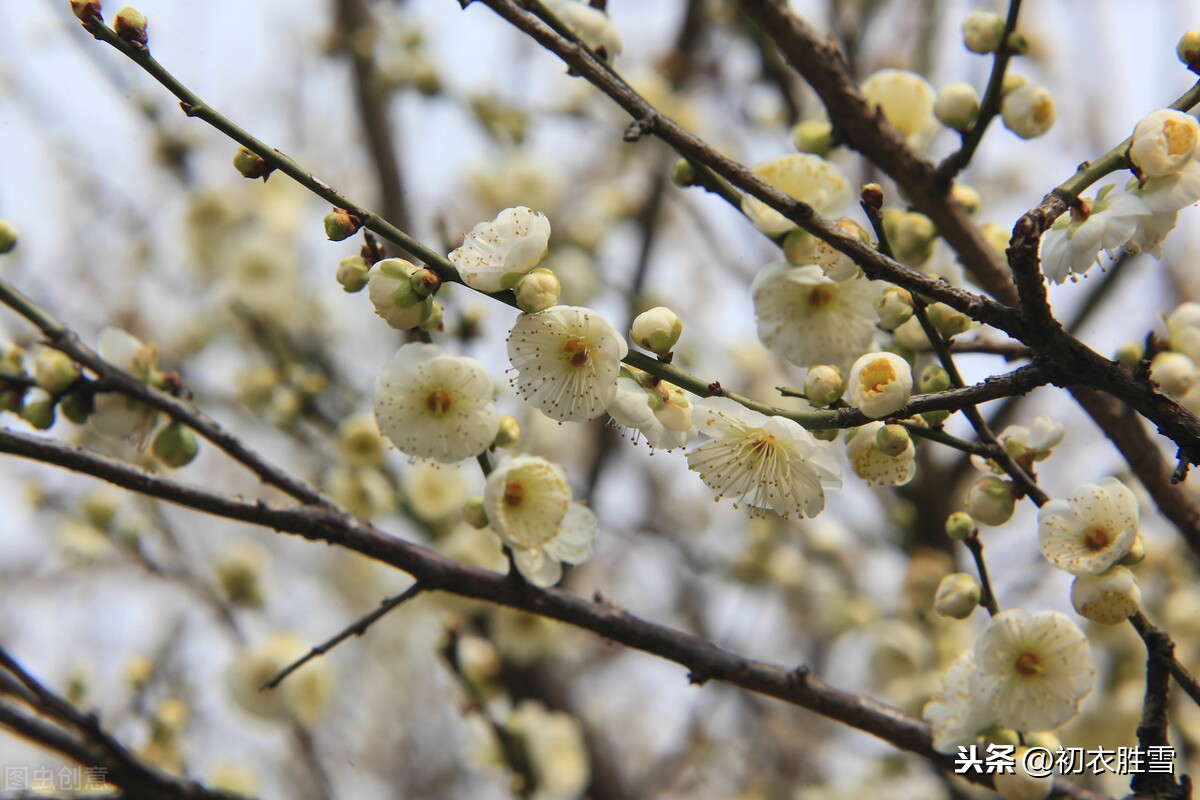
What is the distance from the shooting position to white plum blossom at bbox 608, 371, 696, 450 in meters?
1.54

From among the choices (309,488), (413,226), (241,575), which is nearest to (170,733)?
Result: (241,575)

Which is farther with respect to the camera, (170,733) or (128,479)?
(170,733)

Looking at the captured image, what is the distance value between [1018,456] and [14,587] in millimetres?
7592

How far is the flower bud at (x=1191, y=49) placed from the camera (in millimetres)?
1562

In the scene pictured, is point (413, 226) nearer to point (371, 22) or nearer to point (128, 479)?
point (371, 22)

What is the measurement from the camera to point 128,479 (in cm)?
166

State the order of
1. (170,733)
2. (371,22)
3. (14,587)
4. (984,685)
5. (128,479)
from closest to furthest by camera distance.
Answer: (128,479) → (984,685) → (170,733) → (371,22) → (14,587)

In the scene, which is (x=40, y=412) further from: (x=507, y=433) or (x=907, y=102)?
(x=907, y=102)

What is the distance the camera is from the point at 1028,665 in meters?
1.77

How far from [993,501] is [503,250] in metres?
0.89

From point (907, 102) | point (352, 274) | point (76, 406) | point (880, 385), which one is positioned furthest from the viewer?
point (907, 102)

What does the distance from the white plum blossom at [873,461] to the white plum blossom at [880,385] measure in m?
0.20

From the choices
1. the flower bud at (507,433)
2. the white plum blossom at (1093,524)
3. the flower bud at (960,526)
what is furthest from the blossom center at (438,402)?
the white plum blossom at (1093,524)

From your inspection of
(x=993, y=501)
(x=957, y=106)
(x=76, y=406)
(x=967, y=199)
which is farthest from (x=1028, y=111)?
(x=76, y=406)
